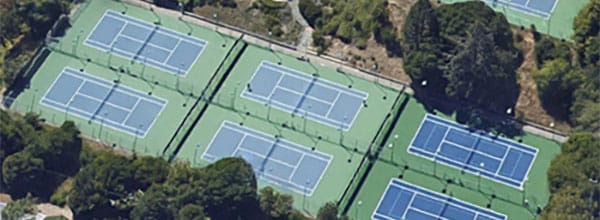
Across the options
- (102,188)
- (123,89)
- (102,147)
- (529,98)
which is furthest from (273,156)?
(529,98)

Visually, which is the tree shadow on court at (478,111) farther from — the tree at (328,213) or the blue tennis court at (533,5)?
the tree at (328,213)

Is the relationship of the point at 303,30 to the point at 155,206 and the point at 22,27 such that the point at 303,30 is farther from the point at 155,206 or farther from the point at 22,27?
the point at 155,206

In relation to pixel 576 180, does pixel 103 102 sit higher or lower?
lower

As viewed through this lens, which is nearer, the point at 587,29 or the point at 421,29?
the point at 421,29

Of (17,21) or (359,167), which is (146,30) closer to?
(17,21)

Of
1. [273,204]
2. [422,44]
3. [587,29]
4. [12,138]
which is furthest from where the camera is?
[587,29]

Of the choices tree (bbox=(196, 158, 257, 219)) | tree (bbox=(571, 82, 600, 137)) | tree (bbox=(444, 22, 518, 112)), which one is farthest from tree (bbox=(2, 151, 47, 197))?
tree (bbox=(571, 82, 600, 137))

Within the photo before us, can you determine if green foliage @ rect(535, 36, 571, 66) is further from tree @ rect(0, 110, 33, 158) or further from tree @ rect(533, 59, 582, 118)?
tree @ rect(0, 110, 33, 158)

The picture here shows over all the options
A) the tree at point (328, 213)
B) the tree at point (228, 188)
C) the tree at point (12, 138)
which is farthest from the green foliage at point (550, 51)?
the tree at point (12, 138)

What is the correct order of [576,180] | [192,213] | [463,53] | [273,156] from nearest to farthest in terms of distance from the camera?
1. [192,213]
2. [576,180]
3. [463,53]
4. [273,156]
